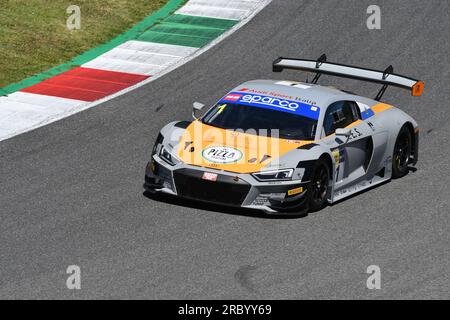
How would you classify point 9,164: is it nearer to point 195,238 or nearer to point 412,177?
point 195,238

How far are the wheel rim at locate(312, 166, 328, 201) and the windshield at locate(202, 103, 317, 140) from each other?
0.55 m

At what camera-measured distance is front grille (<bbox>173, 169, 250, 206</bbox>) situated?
12.4m

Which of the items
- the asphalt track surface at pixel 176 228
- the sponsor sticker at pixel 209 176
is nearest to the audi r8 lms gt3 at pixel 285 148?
the sponsor sticker at pixel 209 176

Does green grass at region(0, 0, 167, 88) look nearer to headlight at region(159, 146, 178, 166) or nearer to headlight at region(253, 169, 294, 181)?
headlight at region(159, 146, 178, 166)

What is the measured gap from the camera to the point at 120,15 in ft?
74.5

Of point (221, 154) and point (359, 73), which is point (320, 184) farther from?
point (359, 73)

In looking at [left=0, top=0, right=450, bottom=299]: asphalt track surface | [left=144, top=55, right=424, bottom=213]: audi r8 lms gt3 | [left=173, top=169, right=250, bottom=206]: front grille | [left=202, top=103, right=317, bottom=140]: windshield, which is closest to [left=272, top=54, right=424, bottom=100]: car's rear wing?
[left=144, top=55, right=424, bottom=213]: audi r8 lms gt3

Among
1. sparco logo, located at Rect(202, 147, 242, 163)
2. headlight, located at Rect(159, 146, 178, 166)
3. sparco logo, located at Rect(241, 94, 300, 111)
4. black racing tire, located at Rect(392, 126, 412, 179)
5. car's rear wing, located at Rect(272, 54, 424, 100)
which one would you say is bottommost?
black racing tire, located at Rect(392, 126, 412, 179)

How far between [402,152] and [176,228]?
13.6 ft

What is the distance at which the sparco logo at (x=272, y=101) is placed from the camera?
13688mm

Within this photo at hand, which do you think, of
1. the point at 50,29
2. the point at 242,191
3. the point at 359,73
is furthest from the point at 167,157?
the point at 50,29

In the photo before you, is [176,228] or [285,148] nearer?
[176,228]

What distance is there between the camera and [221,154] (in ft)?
41.9

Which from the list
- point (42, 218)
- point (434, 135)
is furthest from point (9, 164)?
point (434, 135)
